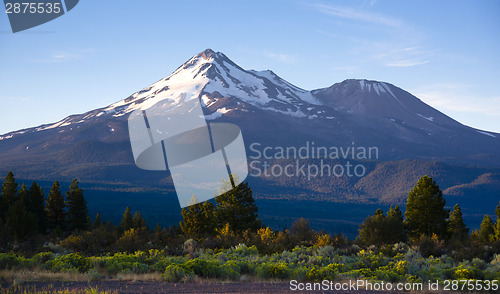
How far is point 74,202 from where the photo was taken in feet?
185

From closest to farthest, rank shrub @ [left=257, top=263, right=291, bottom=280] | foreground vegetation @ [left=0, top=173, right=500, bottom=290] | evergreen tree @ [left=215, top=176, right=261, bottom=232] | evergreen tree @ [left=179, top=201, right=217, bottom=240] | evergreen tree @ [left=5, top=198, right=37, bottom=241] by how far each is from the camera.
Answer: shrub @ [left=257, top=263, right=291, bottom=280] → foreground vegetation @ [left=0, top=173, right=500, bottom=290] → evergreen tree @ [left=5, top=198, right=37, bottom=241] → evergreen tree @ [left=215, top=176, right=261, bottom=232] → evergreen tree @ [left=179, top=201, right=217, bottom=240]

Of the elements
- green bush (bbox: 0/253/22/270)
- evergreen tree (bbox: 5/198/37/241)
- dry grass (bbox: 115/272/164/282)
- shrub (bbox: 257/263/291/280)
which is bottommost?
evergreen tree (bbox: 5/198/37/241)

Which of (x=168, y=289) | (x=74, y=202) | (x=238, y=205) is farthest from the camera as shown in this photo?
(x=74, y=202)

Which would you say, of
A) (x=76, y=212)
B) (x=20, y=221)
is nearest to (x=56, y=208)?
(x=76, y=212)

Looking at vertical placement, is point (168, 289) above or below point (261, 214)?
above

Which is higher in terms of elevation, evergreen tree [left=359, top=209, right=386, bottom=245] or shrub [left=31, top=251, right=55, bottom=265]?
shrub [left=31, top=251, right=55, bottom=265]

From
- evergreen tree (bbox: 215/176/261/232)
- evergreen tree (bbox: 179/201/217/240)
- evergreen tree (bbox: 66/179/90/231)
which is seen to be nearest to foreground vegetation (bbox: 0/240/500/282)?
evergreen tree (bbox: 215/176/261/232)

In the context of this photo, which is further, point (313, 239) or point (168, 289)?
point (313, 239)

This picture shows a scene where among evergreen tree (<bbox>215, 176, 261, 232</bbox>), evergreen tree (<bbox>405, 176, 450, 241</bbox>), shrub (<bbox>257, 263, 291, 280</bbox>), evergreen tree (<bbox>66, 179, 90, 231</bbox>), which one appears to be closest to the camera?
shrub (<bbox>257, 263, 291, 280</bbox>)

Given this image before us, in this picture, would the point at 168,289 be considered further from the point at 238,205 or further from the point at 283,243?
the point at 238,205

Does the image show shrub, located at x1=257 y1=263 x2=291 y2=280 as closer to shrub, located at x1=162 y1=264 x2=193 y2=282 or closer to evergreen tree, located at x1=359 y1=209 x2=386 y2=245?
shrub, located at x1=162 y1=264 x2=193 y2=282

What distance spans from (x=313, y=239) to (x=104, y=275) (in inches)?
658

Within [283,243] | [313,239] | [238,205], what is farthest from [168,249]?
[238,205]

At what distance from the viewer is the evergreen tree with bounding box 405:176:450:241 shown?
3578 centimetres
